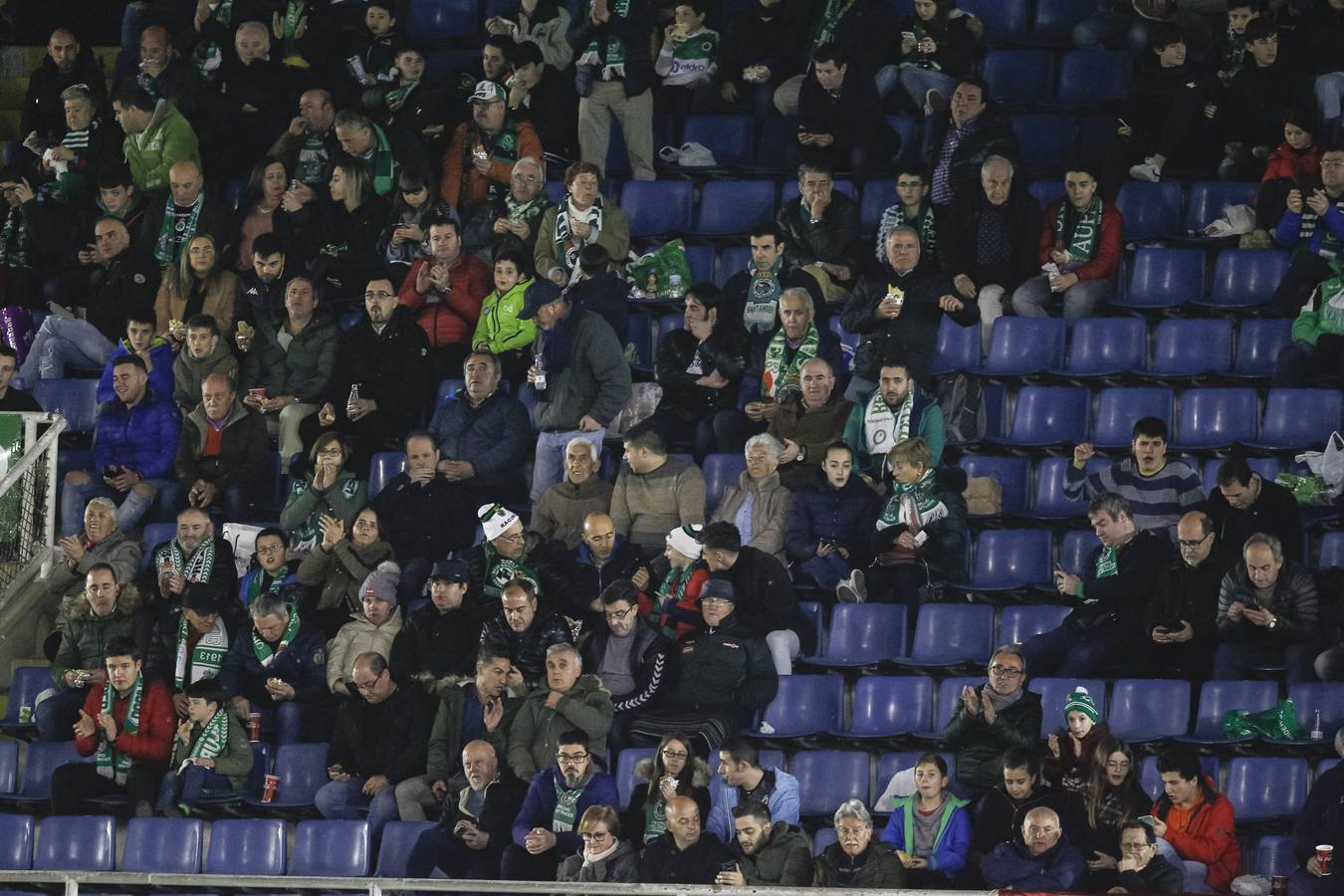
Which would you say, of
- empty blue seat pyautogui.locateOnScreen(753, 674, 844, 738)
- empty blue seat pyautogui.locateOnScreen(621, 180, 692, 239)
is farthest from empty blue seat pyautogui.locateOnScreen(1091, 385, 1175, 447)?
empty blue seat pyautogui.locateOnScreen(621, 180, 692, 239)

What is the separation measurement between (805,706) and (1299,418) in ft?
9.07

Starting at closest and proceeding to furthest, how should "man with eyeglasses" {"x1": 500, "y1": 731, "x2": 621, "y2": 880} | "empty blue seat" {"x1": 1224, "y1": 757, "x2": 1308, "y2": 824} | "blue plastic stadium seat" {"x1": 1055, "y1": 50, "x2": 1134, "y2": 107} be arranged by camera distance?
"man with eyeglasses" {"x1": 500, "y1": 731, "x2": 621, "y2": 880}, "empty blue seat" {"x1": 1224, "y1": 757, "x2": 1308, "y2": 824}, "blue plastic stadium seat" {"x1": 1055, "y1": 50, "x2": 1134, "y2": 107}

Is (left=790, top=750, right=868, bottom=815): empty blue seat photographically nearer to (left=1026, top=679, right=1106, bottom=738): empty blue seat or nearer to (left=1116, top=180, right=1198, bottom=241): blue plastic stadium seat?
(left=1026, top=679, right=1106, bottom=738): empty blue seat

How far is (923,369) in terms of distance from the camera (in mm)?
A: 12430

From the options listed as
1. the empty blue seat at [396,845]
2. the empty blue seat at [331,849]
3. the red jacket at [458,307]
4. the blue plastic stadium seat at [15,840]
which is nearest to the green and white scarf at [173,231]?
the red jacket at [458,307]

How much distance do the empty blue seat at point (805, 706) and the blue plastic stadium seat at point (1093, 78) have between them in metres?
4.46

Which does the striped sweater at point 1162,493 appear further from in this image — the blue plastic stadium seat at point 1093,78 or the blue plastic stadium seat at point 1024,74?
the blue plastic stadium seat at point 1024,74

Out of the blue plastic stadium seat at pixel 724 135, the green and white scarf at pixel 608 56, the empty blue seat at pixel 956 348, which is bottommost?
the empty blue seat at pixel 956 348

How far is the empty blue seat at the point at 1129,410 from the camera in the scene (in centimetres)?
1223

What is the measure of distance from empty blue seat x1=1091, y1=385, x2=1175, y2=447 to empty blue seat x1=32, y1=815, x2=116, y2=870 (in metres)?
4.80

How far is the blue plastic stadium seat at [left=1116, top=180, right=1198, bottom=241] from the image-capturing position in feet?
44.0

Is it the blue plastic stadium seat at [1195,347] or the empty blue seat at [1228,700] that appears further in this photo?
the blue plastic stadium seat at [1195,347]

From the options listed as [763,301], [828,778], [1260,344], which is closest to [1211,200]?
[1260,344]

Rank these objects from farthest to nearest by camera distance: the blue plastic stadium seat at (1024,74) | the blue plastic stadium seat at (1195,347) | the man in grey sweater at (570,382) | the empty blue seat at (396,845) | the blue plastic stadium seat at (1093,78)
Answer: the blue plastic stadium seat at (1024,74)
the blue plastic stadium seat at (1093,78)
the blue plastic stadium seat at (1195,347)
the man in grey sweater at (570,382)
the empty blue seat at (396,845)
